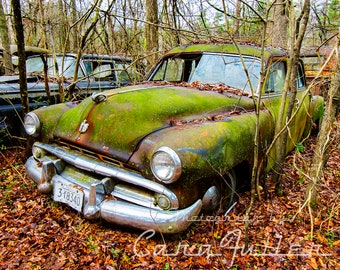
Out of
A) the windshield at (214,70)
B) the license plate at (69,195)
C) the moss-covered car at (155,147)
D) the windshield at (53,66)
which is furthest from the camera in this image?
the windshield at (53,66)

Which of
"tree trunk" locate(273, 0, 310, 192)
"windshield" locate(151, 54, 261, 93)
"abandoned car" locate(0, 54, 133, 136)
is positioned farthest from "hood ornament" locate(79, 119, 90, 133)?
"tree trunk" locate(273, 0, 310, 192)

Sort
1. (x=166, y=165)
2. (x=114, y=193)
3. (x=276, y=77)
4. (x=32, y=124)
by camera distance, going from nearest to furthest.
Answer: (x=166, y=165) → (x=114, y=193) → (x=32, y=124) → (x=276, y=77)

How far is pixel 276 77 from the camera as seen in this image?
12.4 feet

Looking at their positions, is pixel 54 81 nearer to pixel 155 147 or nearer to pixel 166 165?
pixel 155 147

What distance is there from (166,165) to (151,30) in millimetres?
5187

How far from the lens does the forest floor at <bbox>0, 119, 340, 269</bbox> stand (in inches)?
88.2

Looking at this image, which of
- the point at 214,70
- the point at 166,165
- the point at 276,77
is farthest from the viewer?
the point at 276,77

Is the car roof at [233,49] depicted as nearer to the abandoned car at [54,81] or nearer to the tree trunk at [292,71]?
the tree trunk at [292,71]

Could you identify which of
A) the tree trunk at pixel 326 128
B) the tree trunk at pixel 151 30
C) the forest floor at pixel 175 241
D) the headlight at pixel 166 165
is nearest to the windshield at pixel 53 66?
the tree trunk at pixel 151 30

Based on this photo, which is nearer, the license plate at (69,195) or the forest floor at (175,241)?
the forest floor at (175,241)

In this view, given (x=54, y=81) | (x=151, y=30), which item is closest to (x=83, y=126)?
(x=54, y=81)

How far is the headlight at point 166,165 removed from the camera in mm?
2092

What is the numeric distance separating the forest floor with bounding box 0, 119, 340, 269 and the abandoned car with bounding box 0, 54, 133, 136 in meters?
1.49

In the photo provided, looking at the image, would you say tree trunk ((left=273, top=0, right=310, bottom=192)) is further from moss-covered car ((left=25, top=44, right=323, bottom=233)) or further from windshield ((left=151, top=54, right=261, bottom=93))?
windshield ((left=151, top=54, right=261, bottom=93))
